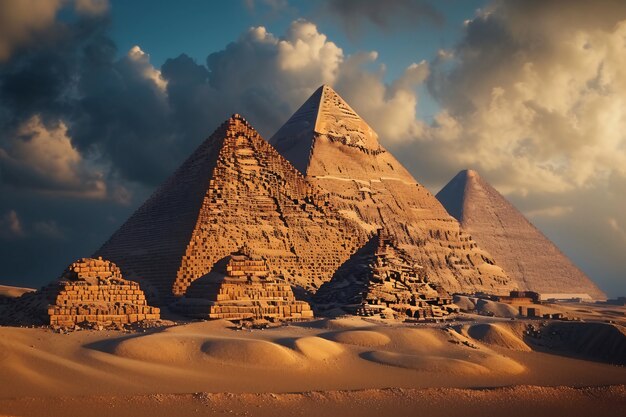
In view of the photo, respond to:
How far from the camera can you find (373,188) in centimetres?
6328

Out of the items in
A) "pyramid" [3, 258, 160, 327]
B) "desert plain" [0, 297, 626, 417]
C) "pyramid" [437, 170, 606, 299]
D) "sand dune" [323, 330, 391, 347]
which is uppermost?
"pyramid" [437, 170, 606, 299]

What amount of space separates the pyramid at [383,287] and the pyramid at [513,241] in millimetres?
53044

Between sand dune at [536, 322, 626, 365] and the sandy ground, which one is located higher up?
sand dune at [536, 322, 626, 365]

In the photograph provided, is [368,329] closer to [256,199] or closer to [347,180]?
[256,199]

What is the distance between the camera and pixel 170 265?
111 feet

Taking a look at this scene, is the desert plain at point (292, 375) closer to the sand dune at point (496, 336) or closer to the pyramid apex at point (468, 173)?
the sand dune at point (496, 336)

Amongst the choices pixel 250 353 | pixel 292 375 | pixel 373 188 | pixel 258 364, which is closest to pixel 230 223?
pixel 250 353

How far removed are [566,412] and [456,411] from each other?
7.17ft

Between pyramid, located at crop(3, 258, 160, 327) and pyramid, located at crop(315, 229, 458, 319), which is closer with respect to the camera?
pyramid, located at crop(3, 258, 160, 327)

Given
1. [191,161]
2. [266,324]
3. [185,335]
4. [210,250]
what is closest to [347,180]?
[191,161]

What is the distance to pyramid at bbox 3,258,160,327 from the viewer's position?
2380 centimetres

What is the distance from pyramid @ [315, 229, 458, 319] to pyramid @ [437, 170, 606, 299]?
53.0 meters

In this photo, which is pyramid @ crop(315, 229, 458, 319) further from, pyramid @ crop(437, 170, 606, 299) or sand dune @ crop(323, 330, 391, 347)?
pyramid @ crop(437, 170, 606, 299)

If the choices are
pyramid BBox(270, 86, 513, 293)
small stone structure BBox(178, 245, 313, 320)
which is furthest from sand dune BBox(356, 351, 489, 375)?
pyramid BBox(270, 86, 513, 293)
